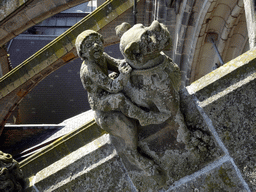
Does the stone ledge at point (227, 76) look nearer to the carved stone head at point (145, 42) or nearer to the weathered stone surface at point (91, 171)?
the carved stone head at point (145, 42)

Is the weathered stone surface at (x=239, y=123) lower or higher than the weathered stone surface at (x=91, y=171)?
lower

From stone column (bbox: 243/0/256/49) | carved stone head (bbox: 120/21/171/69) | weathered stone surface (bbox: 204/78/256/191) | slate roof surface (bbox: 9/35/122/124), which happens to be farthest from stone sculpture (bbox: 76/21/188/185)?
slate roof surface (bbox: 9/35/122/124)

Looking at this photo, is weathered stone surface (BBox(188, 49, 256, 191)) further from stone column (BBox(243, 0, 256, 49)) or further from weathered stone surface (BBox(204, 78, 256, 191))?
stone column (BBox(243, 0, 256, 49))

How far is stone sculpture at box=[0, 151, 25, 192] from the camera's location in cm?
290

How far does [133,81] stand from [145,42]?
33cm

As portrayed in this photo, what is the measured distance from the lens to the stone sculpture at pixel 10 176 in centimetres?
290

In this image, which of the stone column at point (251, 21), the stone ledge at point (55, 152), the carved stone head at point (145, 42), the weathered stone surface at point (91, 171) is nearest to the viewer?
the carved stone head at point (145, 42)

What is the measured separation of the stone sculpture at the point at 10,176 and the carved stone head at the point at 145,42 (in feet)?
5.49

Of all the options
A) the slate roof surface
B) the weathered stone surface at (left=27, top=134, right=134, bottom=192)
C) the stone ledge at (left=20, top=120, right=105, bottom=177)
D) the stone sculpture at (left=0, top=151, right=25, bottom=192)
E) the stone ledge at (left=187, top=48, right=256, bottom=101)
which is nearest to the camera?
the stone ledge at (left=187, top=48, right=256, bottom=101)

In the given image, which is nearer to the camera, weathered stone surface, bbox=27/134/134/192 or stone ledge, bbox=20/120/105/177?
weathered stone surface, bbox=27/134/134/192

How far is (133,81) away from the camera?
7.36 ft

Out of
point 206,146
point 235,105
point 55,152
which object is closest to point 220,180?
point 206,146

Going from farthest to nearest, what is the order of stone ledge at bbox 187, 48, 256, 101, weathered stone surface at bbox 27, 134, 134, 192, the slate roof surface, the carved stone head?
the slate roof surface
weathered stone surface at bbox 27, 134, 134, 192
stone ledge at bbox 187, 48, 256, 101
the carved stone head

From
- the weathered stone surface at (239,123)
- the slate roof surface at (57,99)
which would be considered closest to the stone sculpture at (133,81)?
the weathered stone surface at (239,123)
